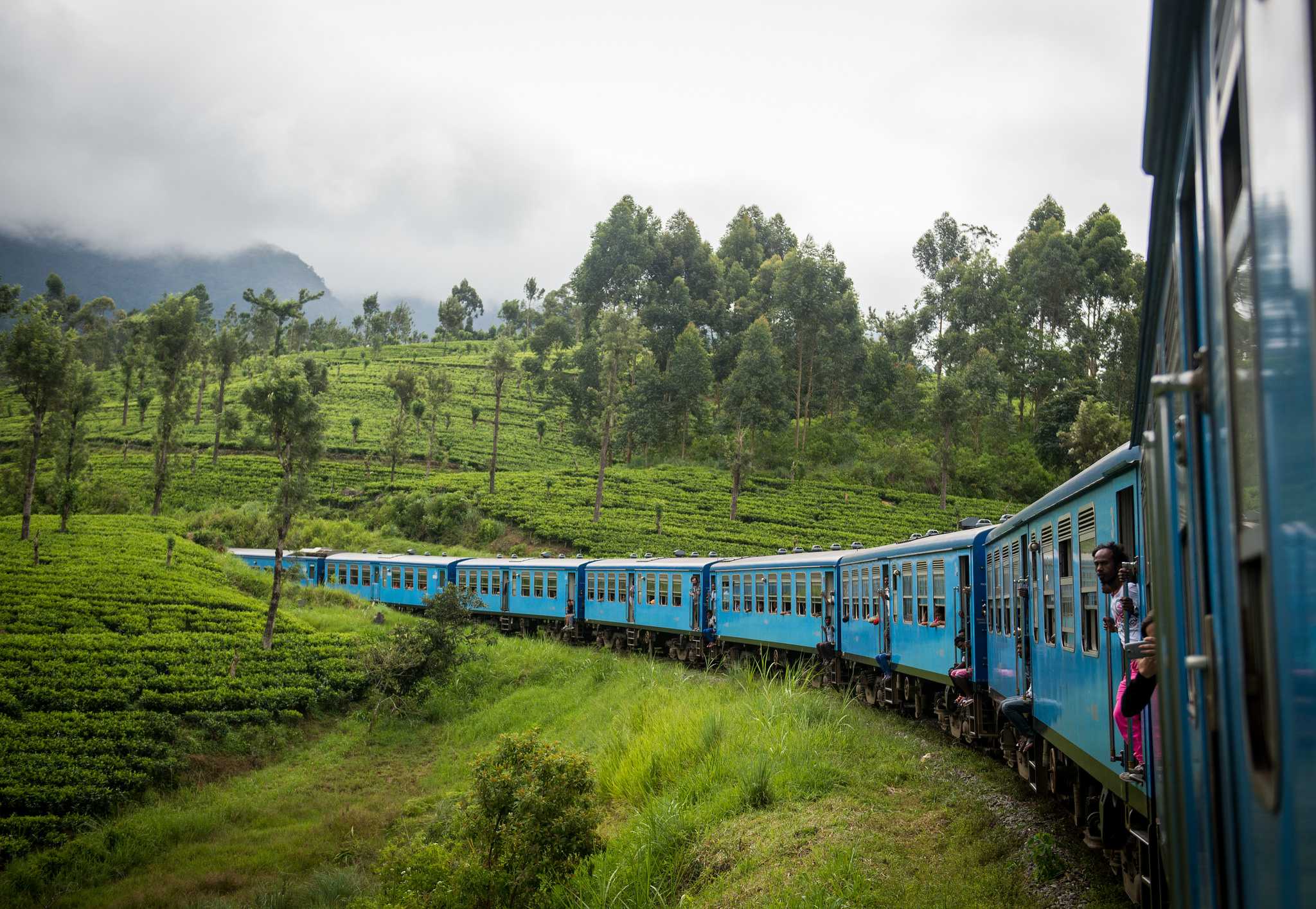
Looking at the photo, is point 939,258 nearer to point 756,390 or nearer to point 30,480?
point 756,390

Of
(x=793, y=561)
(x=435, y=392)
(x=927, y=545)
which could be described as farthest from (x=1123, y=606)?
(x=435, y=392)

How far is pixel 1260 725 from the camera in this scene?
5.24 ft

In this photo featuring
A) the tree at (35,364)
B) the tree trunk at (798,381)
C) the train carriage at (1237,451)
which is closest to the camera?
the train carriage at (1237,451)

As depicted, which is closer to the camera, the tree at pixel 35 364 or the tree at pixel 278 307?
the tree at pixel 35 364

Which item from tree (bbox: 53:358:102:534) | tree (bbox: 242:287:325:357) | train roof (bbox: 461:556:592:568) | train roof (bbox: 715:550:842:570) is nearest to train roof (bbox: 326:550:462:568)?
train roof (bbox: 461:556:592:568)

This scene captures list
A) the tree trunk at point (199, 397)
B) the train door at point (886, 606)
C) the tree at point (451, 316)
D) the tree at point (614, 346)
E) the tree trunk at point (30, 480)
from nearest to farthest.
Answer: the train door at point (886, 606), the tree trunk at point (30, 480), the tree at point (614, 346), the tree trunk at point (199, 397), the tree at point (451, 316)

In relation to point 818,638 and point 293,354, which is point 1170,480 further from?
point 293,354

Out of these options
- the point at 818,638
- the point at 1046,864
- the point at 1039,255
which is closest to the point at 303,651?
the point at 818,638

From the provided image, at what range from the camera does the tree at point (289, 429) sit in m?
24.8

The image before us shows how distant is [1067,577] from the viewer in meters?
6.91

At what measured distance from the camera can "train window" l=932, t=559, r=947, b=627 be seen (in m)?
11.8

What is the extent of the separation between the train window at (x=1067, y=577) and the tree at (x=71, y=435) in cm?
3452

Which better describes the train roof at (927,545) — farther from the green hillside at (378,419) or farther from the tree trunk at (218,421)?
the tree trunk at (218,421)

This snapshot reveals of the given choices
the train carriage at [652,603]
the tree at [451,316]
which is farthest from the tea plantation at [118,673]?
the tree at [451,316]
